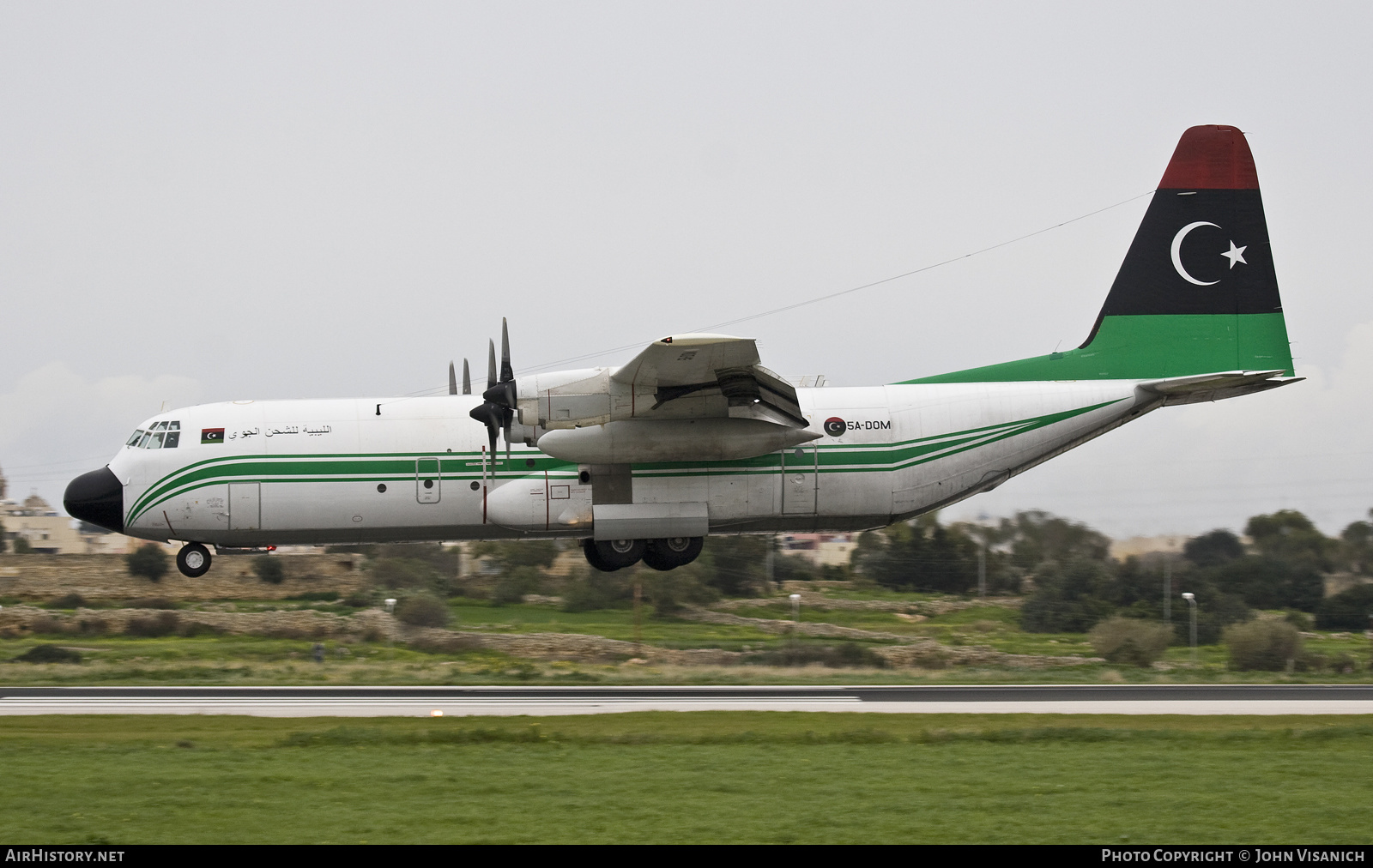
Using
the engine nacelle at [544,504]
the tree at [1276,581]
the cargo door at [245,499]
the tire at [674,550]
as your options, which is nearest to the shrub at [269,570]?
the cargo door at [245,499]

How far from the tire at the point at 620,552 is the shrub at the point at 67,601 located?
19.0 m

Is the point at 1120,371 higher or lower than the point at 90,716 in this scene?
higher

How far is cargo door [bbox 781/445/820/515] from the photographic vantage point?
23.9 m

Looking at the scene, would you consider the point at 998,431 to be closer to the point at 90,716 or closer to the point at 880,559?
the point at 880,559

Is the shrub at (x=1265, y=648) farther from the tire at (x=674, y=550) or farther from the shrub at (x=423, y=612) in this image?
the shrub at (x=423, y=612)

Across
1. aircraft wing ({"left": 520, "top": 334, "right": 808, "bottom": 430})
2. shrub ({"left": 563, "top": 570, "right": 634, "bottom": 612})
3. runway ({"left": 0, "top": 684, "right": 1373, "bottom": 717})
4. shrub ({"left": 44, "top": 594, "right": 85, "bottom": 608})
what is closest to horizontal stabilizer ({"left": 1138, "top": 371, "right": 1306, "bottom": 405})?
runway ({"left": 0, "top": 684, "right": 1373, "bottom": 717})

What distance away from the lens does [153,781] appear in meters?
13.6

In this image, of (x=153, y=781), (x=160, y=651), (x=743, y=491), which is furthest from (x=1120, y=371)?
(x=160, y=651)

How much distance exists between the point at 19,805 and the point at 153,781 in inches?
60.0

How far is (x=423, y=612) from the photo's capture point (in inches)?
1241

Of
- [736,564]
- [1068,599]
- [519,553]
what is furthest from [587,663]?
[1068,599]

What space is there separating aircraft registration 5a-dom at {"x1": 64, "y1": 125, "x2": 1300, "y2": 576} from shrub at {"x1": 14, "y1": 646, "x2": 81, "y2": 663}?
694 centimetres

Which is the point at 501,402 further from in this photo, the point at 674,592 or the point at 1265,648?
the point at 1265,648

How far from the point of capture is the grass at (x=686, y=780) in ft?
37.7
